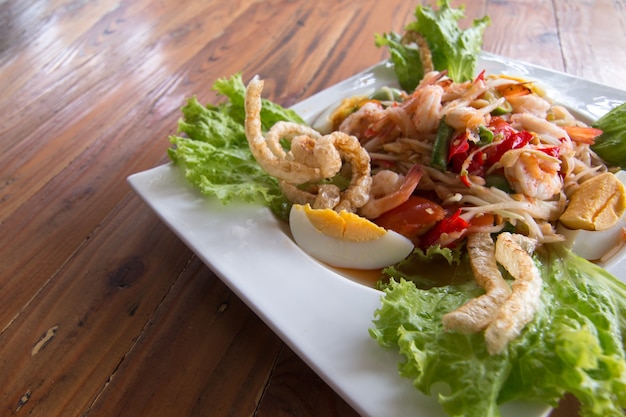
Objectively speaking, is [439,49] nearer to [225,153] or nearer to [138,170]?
[225,153]

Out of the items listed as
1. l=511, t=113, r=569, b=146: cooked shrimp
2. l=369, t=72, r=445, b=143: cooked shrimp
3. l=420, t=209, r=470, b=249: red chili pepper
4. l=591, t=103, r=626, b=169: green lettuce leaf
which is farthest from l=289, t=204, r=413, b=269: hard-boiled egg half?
l=591, t=103, r=626, b=169: green lettuce leaf

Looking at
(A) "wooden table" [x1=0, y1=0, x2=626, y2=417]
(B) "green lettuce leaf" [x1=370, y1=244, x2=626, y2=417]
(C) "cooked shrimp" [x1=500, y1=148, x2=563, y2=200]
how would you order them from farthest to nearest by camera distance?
1. (C) "cooked shrimp" [x1=500, y1=148, x2=563, y2=200]
2. (A) "wooden table" [x1=0, y1=0, x2=626, y2=417]
3. (B) "green lettuce leaf" [x1=370, y1=244, x2=626, y2=417]

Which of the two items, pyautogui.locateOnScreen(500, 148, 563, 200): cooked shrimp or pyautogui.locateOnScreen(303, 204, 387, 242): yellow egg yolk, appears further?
pyautogui.locateOnScreen(500, 148, 563, 200): cooked shrimp

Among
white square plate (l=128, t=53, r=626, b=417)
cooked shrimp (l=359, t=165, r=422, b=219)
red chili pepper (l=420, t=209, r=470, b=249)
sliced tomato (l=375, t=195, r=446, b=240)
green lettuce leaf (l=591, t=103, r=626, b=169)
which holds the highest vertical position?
white square plate (l=128, t=53, r=626, b=417)

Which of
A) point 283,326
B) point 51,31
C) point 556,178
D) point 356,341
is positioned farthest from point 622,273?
point 51,31

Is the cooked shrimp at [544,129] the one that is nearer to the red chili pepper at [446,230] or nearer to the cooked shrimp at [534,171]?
the cooked shrimp at [534,171]

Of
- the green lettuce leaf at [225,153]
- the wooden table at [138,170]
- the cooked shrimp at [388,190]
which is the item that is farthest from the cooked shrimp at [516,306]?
the green lettuce leaf at [225,153]

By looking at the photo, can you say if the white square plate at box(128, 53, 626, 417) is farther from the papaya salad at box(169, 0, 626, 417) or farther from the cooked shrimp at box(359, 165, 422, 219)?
the cooked shrimp at box(359, 165, 422, 219)
